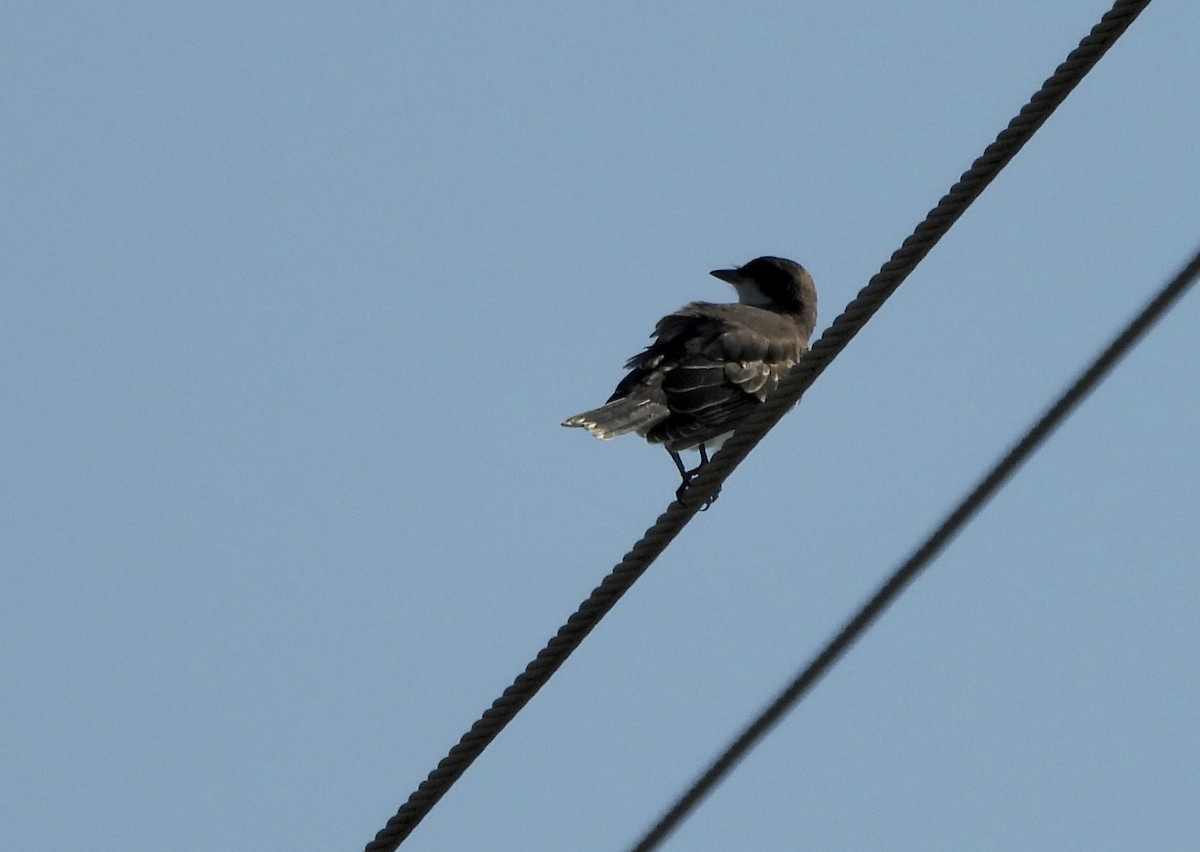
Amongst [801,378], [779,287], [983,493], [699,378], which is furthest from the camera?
[779,287]

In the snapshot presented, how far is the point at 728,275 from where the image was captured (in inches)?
498

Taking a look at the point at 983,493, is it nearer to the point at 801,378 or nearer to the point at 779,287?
the point at 801,378

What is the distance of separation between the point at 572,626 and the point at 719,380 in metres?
4.30

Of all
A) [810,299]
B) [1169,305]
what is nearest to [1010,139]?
[1169,305]

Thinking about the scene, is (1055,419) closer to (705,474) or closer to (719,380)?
(705,474)

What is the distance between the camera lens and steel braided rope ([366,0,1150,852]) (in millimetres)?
5418

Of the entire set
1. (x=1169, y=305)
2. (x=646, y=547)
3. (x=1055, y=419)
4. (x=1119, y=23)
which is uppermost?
(x=1119, y=23)

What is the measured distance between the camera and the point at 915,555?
503cm

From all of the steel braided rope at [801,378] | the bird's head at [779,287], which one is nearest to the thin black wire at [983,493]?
the steel braided rope at [801,378]

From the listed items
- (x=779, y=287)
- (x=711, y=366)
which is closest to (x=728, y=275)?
(x=779, y=287)

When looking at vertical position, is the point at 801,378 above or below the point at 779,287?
below

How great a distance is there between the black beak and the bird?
0.89 m

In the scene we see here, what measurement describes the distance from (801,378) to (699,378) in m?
3.85

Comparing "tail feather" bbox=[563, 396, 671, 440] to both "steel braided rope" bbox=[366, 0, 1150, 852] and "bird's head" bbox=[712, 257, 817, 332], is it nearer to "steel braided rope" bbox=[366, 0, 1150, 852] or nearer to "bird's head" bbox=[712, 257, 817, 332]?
"bird's head" bbox=[712, 257, 817, 332]
